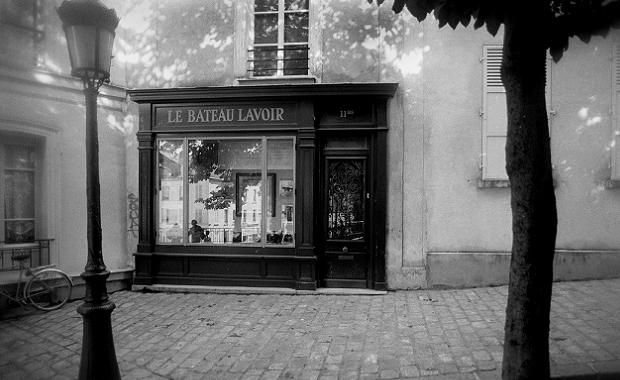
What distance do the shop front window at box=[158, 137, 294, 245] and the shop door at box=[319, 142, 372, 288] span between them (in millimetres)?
668

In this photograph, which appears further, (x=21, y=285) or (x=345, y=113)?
(x=345, y=113)

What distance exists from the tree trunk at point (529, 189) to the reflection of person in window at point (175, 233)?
6.21 metres

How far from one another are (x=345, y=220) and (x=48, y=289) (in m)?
4.94

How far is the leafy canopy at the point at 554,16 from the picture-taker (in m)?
3.14

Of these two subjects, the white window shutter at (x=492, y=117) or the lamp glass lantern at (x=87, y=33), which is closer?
the lamp glass lantern at (x=87, y=33)

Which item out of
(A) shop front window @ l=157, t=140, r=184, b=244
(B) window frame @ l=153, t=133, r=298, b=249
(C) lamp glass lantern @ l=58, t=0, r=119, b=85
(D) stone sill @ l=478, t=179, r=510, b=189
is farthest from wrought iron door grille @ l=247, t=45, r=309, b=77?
(C) lamp glass lantern @ l=58, t=0, r=119, b=85

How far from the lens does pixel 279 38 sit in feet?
26.0

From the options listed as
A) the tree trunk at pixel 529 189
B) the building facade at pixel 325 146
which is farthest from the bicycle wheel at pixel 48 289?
the tree trunk at pixel 529 189

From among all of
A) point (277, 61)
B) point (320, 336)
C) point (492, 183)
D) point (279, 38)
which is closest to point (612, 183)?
point (492, 183)

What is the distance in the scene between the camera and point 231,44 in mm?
7906

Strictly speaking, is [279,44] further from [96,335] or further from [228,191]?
[96,335]

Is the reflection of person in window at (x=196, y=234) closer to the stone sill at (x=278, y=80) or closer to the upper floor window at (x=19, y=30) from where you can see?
the stone sill at (x=278, y=80)

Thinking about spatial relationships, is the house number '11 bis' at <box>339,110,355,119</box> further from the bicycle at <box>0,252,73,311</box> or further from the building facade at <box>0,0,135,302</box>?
the bicycle at <box>0,252,73,311</box>

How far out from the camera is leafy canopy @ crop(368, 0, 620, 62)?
10.3 feet
